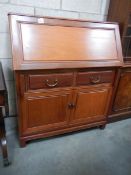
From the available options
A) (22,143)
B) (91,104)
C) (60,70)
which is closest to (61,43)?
(60,70)

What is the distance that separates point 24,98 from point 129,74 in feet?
3.85

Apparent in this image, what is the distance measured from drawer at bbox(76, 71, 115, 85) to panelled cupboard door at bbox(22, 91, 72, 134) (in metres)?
0.17

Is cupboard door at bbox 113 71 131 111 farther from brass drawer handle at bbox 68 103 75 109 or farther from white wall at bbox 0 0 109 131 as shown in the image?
white wall at bbox 0 0 109 131

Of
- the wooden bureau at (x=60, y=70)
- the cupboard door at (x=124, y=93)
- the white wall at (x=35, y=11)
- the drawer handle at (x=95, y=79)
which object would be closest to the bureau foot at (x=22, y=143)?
the wooden bureau at (x=60, y=70)

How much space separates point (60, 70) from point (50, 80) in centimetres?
12

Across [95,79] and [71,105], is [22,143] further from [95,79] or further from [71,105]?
[95,79]

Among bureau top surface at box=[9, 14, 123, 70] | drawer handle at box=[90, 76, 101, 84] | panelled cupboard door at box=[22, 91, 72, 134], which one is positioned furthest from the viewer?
drawer handle at box=[90, 76, 101, 84]

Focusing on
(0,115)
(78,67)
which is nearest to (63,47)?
(78,67)

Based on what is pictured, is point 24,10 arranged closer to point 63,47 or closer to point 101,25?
point 63,47

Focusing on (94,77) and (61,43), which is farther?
(94,77)

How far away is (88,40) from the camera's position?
1517mm

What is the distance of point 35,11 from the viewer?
1615 mm

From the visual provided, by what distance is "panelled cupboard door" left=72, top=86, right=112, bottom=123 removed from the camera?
1.62m

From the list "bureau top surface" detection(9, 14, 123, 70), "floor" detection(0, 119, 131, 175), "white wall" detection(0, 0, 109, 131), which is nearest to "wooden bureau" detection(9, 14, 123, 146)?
"bureau top surface" detection(9, 14, 123, 70)
